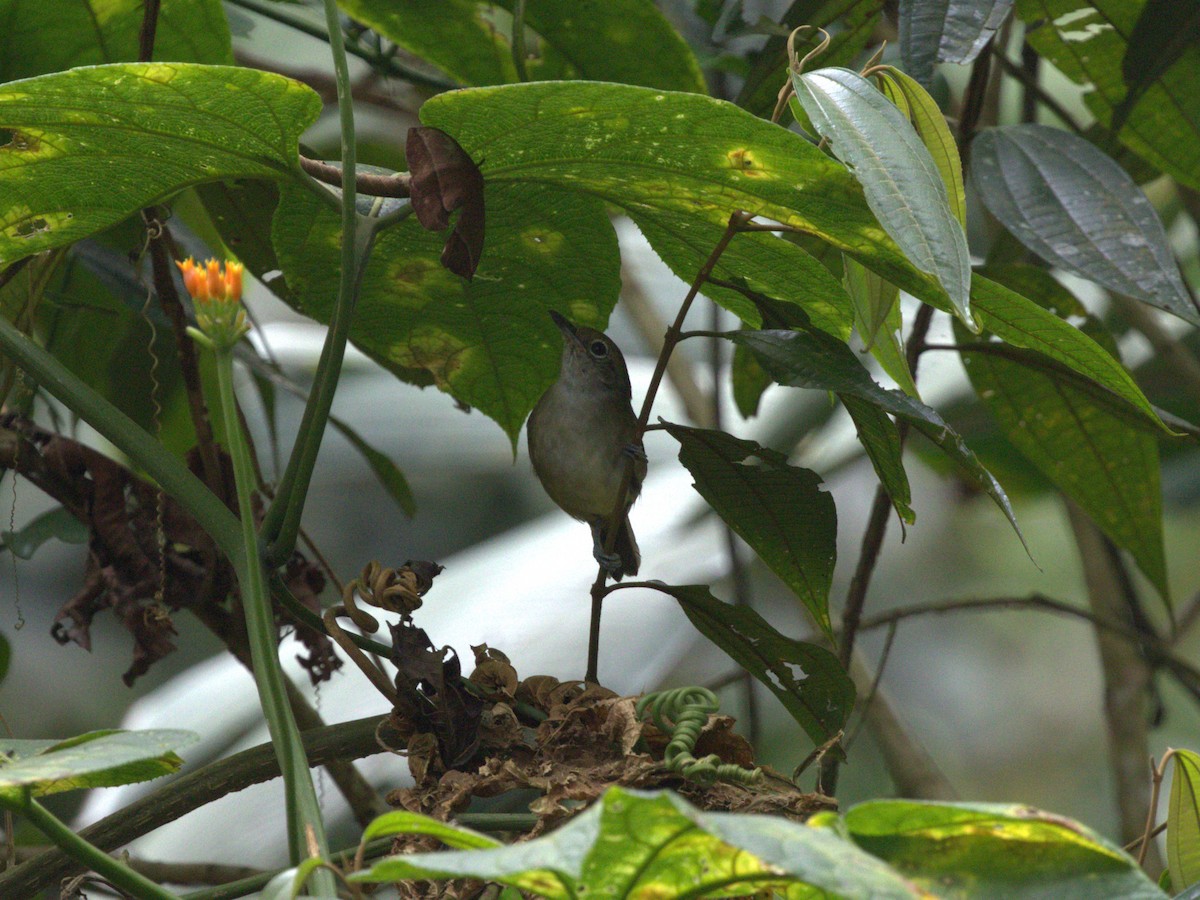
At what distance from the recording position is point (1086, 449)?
1505 millimetres

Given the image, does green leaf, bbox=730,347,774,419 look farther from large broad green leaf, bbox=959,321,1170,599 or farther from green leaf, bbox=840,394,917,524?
green leaf, bbox=840,394,917,524

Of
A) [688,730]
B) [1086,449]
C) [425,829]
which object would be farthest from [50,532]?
[1086,449]

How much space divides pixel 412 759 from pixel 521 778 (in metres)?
0.09

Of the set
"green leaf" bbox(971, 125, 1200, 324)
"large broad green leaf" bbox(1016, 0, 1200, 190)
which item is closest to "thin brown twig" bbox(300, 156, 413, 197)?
"green leaf" bbox(971, 125, 1200, 324)

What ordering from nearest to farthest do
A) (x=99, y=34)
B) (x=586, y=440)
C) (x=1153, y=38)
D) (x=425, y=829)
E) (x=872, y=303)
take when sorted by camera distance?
(x=425, y=829) < (x=872, y=303) < (x=1153, y=38) < (x=99, y=34) < (x=586, y=440)

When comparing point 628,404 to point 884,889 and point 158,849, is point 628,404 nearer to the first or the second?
point 158,849

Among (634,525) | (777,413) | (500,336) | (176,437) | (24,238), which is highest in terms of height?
(24,238)

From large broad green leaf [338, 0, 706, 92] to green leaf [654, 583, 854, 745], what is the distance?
2.13ft

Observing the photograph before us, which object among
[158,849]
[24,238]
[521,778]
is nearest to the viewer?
[521,778]

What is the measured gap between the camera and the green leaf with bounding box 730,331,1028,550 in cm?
92

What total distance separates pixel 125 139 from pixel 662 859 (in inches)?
26.6

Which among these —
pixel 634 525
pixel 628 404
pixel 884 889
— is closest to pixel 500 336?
pixel 884 889

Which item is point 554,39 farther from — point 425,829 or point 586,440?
point 425,829

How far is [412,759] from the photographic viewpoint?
943 mm
